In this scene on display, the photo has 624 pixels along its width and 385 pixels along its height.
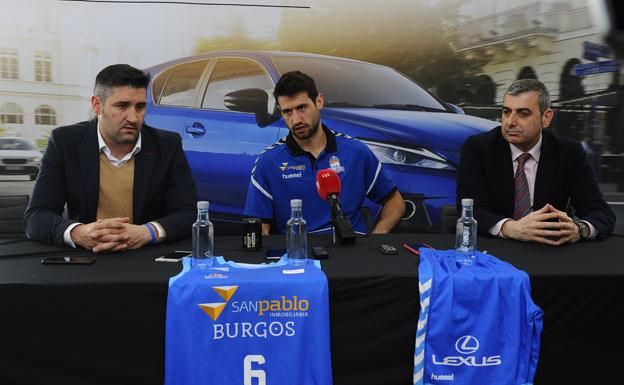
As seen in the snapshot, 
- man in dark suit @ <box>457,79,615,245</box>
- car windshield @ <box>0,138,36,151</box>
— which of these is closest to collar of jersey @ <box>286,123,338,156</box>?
man in dark suit @ <box>457,79,615,245</box>

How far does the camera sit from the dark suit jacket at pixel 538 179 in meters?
2.31

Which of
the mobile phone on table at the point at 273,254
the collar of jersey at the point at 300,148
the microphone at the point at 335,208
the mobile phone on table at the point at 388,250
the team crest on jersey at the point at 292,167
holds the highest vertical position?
the collar of jersey at the point at 300,148

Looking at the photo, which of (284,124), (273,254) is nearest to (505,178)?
(273,254)

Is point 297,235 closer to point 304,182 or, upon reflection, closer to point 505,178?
point 304,182

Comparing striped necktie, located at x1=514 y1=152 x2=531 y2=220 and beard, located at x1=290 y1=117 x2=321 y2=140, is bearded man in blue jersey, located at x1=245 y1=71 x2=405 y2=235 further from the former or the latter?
striped necktie, located at x1=514 y1=152 x2=531 y2=220

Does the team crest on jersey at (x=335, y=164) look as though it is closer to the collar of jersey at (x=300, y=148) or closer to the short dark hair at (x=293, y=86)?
the collar of jersey at (x=300, y=148)

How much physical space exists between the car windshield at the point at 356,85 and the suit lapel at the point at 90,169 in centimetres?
138

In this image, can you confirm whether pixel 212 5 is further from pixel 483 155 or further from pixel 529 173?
pixel 529 173

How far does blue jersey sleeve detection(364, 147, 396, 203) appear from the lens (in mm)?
2620

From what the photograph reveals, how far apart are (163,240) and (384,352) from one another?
911mm

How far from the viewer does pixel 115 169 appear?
7.18 ft

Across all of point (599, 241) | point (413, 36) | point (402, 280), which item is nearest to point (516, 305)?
point (402, 280)

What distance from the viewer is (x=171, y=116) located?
329 centimetres

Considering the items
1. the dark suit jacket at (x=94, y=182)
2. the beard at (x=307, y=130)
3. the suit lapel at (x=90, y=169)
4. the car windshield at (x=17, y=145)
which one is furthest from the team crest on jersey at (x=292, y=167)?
the car windshield at (x=17, y=145)
